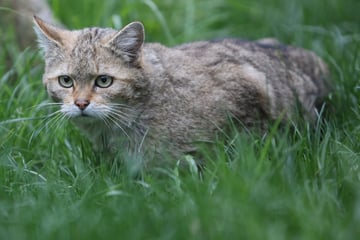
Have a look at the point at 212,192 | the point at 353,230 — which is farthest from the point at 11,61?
the point at 353,230

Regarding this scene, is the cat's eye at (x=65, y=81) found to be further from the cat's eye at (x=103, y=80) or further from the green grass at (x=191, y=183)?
the green grass at (x=191, y=183)

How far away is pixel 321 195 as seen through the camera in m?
3.75

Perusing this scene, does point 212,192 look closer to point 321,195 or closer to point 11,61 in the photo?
point 321,195

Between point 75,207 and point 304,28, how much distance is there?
385 cm

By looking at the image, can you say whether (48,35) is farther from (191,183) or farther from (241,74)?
(191,183)

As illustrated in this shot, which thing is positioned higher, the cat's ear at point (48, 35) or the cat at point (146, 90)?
the cat's ear at point (48, 35)

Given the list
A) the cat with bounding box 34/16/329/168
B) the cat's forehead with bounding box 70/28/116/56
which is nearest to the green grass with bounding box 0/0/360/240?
the cat with bounding box 34/16/329/168

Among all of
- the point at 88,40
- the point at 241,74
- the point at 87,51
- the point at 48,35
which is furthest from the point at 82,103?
the point at 241,74

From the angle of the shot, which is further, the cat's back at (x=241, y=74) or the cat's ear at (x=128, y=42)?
the cat's back at (x=241, y=74)

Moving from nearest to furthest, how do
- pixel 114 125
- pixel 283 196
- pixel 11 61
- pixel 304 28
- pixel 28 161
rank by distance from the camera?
pixel 283 196
pixel 114 125
pixel 28 161
pixel 11 61
pixel 304 28

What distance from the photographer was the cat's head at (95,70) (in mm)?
4547

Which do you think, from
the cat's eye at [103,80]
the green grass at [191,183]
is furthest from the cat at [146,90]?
the green grass at [191,183]

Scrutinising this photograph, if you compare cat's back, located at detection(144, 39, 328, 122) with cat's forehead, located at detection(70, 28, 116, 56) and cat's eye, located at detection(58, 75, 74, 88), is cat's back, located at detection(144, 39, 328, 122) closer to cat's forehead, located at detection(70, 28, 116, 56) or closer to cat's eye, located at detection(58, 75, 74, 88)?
cat's forehead, located at detection(70, 28, 116, 56)

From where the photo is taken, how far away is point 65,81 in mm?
4711
